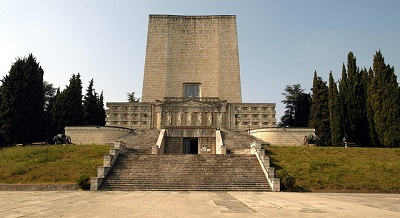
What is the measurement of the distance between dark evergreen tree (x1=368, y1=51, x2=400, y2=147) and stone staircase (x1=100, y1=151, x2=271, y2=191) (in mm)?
19149

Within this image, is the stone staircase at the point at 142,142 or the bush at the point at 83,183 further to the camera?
the stone staircase at the point at 142,142

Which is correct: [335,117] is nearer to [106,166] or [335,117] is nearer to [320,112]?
[320,112]

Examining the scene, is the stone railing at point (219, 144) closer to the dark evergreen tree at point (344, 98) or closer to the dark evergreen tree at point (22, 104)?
the dark evergreen tree at point (344, 98)

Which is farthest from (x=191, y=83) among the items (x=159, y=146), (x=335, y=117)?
(x=335, y=117)

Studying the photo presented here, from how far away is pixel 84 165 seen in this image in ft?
71.9

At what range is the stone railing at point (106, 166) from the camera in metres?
18.1

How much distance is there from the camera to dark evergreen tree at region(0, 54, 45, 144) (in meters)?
36.6

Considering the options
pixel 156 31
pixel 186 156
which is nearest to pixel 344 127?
pixel 186 156

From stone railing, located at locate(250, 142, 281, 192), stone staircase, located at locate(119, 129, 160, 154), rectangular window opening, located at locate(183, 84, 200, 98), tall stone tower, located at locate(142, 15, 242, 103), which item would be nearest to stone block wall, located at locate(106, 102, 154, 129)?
tall stone tower, located at locate(142, 15, 242, 103)

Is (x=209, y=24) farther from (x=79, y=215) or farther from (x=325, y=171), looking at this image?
(x=79, y=215)

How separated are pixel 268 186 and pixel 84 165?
12.5 metres

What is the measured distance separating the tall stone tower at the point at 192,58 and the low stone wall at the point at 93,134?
8.54 meters

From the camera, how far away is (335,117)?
38.0 meters

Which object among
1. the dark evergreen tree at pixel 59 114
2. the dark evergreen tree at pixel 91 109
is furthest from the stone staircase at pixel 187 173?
the dark evergreen tree at pixel 91 109
